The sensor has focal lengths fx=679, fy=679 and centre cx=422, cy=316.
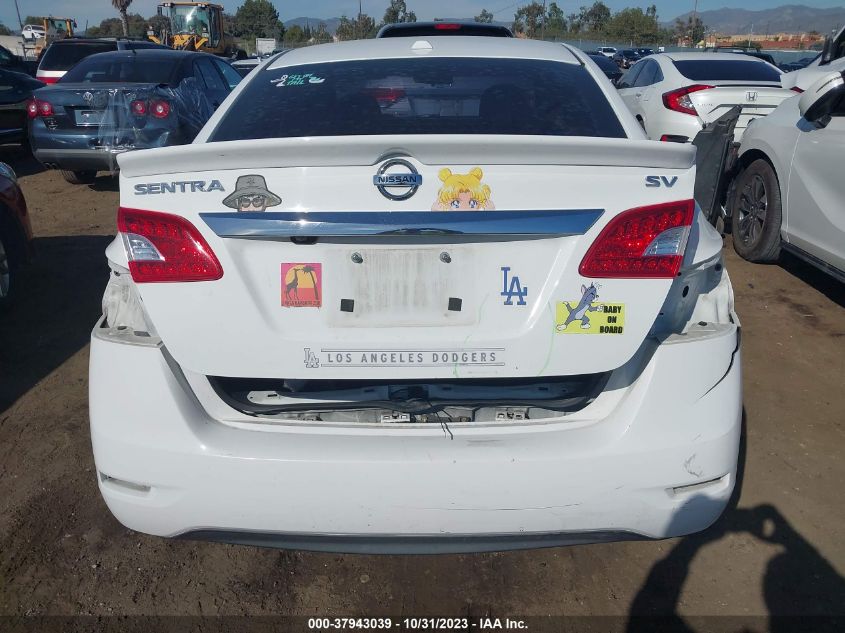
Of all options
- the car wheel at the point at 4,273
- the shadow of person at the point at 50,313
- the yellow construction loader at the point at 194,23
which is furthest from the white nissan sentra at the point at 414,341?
the yellow construction loader at the point at 194,23

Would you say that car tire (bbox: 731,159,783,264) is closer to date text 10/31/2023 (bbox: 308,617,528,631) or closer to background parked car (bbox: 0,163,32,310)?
date text 10/31/2023 (bbox: 308,617,528,631)

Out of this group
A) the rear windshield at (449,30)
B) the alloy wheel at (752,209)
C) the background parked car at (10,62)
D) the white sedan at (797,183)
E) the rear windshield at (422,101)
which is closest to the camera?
the rear windshield at (422,101)

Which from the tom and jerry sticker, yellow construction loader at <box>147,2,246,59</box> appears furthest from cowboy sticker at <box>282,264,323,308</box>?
yellow construction loader at <box>147,2,246,59</box>

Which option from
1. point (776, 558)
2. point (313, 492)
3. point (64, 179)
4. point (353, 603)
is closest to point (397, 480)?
point (313, 492)

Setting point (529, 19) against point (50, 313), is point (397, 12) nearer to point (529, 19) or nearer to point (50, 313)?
point (529, 19)

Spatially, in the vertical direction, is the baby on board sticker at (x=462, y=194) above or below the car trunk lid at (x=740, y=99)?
above

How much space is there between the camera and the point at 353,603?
2262 mm

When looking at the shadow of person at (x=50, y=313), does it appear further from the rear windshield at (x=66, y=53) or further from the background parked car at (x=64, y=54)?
the rear windshield at (x=66, y=53)

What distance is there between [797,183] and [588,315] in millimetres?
3797

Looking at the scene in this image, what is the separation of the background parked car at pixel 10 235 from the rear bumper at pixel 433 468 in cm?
328

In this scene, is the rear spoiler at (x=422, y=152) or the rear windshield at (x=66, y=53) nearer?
the rear spoiler at (x=422, y=152)

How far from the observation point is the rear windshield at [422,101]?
A: 95.0 inches

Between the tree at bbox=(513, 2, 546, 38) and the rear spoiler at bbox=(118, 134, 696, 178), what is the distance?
72.4 meters

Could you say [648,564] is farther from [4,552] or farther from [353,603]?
[4,552]
